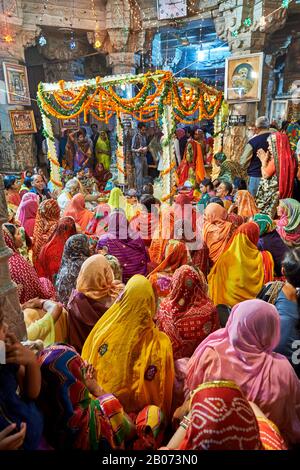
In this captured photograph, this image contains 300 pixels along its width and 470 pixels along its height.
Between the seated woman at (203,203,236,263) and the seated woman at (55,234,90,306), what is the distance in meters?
1.38

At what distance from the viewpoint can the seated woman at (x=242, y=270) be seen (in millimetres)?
2781

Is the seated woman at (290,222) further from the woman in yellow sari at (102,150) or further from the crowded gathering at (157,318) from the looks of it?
the woman in yellow sari at (102,150)

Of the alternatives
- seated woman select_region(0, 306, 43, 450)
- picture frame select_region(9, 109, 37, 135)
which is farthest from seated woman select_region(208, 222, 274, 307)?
picture frame select_region(9, 109, 37, 135)

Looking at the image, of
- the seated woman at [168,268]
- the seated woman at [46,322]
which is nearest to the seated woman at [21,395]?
the seated woman at [46,322]

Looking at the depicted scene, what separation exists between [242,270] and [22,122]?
8654 mm

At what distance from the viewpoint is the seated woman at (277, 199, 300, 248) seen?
3.50m

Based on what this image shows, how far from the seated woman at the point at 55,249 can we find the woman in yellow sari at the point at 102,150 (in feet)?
24.0

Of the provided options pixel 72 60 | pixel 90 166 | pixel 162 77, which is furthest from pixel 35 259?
pixel 72 60

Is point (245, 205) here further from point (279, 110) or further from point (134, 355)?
point (279, 110)

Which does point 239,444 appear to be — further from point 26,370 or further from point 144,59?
point 144,59

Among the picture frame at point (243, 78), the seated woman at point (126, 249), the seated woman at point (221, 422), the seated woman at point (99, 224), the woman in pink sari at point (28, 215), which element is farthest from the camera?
the picture frame at point (243, 78)

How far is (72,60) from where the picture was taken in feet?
37.5

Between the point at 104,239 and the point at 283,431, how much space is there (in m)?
2.34

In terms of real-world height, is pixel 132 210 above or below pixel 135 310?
below
